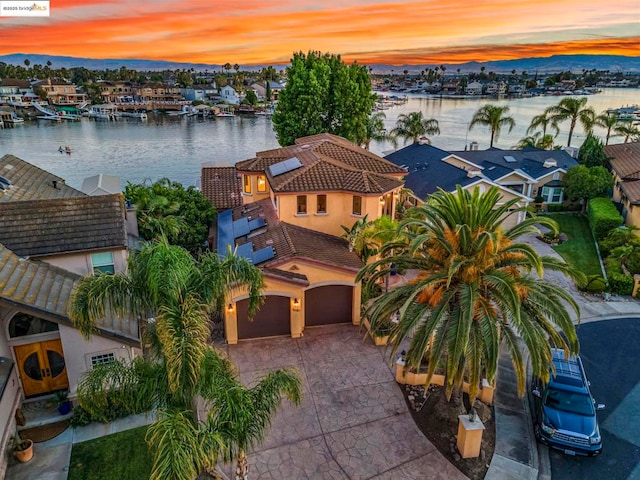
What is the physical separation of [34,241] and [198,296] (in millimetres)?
10853

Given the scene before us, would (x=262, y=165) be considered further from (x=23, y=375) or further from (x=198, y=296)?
(x=198, y=296)

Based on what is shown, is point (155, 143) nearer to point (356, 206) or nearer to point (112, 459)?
point (356, 206)

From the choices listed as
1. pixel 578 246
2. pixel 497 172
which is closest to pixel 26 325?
pixel 578 246

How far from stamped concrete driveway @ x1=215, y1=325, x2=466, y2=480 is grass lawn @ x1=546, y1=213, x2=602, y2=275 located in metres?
16.9

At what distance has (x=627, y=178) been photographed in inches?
1377

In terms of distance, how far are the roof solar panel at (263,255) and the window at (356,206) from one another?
5.90m

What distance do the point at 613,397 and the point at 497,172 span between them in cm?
2580

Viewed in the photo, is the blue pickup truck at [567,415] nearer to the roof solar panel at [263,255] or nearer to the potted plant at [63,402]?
the roof solar panel at [263,255]

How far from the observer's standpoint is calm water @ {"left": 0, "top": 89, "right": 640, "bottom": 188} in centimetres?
6975

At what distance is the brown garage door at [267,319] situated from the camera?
1923 cm

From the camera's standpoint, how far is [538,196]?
129ft

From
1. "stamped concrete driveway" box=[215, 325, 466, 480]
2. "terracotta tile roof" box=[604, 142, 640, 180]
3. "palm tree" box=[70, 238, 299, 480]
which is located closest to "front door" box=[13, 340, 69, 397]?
"stamped concrete driveway" box=[215, 325, 466, 480]

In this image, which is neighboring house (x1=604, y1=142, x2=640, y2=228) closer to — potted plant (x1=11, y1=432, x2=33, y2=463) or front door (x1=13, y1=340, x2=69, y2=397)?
front door (x1=13, y1=340, x2=69, y2=397)

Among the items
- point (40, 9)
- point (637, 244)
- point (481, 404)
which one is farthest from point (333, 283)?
point (40, 9)
